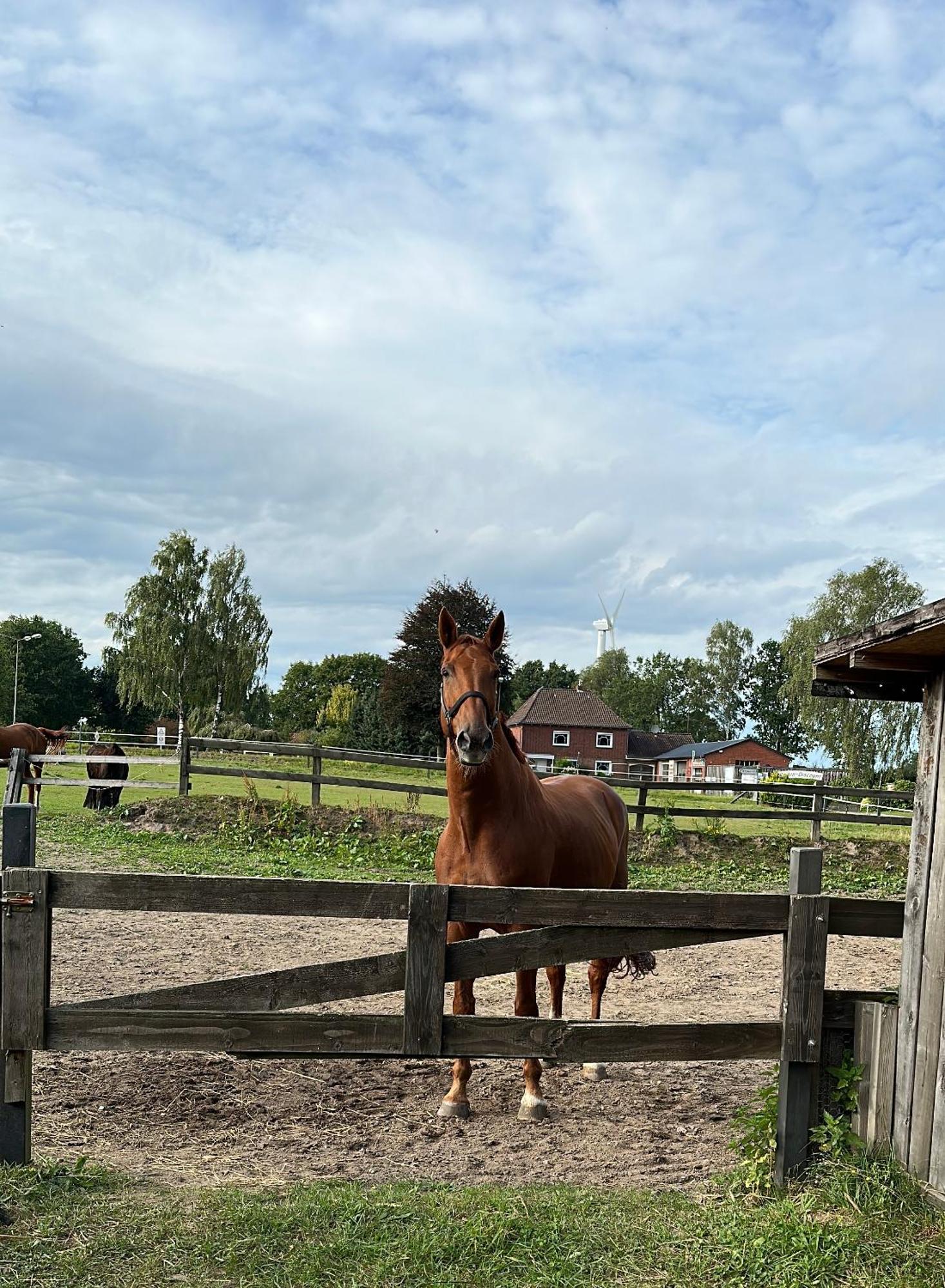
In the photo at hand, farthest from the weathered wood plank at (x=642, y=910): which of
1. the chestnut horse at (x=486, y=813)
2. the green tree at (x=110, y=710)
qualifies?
the green tree at (x=110, y=710)

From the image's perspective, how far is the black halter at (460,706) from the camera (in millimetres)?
5336

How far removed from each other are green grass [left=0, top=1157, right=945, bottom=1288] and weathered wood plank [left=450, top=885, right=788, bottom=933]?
1.03 m

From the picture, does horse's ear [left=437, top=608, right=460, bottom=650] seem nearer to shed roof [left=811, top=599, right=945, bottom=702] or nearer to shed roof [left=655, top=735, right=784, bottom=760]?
shed roof [left=811, top=599, right=945, bottom=702]

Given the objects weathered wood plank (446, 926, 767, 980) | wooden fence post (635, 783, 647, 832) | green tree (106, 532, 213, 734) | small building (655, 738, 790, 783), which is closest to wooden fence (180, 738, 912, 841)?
wooden fence post (635, 783, 647, 832)

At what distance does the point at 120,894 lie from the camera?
4.09m

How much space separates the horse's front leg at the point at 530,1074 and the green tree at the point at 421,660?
41245mm

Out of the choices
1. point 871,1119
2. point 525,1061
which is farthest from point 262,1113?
point 871,1119

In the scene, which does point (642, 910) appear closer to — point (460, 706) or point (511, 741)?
point (460, 706)

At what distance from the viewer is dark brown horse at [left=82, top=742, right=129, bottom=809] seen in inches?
774

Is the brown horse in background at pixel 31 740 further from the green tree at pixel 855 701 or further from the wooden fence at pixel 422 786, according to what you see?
the green tree at pixel 855 701

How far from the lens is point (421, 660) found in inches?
1896

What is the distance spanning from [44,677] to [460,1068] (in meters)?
85.8

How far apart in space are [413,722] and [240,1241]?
46.6 meters

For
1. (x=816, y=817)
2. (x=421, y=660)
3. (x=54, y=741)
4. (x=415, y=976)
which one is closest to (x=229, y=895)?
(x=415, y=976)
